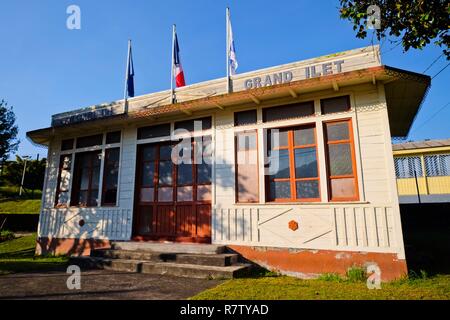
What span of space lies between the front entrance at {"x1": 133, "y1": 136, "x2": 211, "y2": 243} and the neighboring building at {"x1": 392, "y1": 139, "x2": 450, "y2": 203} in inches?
579

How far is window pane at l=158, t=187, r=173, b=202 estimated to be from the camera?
325 inches

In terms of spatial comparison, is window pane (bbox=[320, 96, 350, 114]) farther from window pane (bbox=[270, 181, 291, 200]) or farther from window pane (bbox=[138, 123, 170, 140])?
window pane (bbox=[138, 123, 170, 140])

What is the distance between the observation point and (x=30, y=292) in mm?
4883

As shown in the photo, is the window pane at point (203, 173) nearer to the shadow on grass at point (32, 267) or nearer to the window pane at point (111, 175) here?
the window pane at point (111, 175)

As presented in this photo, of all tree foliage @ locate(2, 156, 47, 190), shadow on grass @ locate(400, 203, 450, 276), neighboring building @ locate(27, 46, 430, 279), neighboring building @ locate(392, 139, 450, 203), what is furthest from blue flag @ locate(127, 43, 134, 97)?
tree foliage @ locate(2, 156, 47, 190)

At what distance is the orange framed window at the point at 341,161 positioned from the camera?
613 cm

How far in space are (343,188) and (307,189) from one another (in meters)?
0.76

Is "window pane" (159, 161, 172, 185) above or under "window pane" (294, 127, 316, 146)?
under

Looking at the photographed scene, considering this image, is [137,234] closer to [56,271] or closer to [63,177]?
[56,271]

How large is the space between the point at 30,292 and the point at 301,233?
5194 mm

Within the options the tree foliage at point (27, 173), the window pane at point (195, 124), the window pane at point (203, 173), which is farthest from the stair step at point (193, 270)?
the tree foliage at point (27, 173)

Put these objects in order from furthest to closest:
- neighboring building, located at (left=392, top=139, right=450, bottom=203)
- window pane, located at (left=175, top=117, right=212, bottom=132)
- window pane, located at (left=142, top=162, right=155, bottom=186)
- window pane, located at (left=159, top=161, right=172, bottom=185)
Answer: neighboring building, located at (left=392, top=139, right=450, bottom=203) < window pane, located at (left=142, top=162, right=155, bottom=186) < window pane, located at (left=159, top=161, right=172, bottom=185) < window pane, located at (left=175, top=117, right=212, bottom=132)

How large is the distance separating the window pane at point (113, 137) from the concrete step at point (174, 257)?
136 inches
